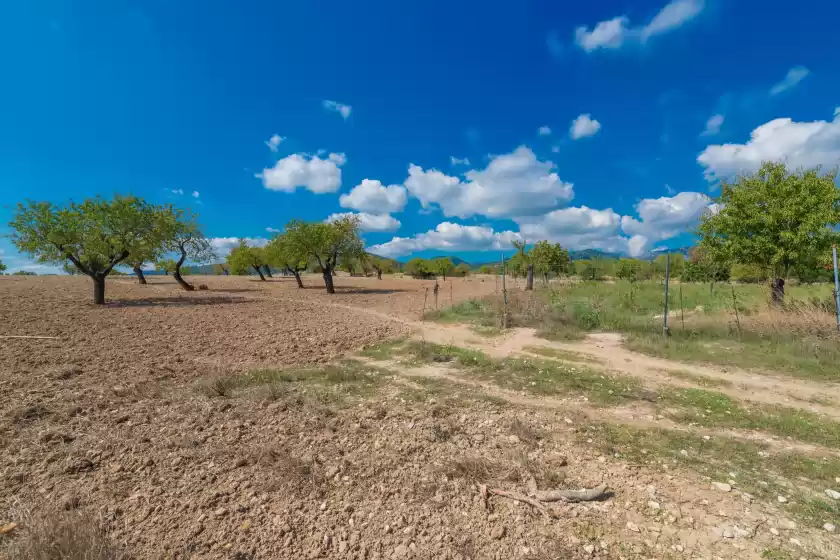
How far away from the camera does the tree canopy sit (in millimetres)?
11711

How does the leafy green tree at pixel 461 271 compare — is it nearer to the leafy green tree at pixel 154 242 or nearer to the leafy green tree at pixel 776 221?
the leafy green tree at pixel 154 242

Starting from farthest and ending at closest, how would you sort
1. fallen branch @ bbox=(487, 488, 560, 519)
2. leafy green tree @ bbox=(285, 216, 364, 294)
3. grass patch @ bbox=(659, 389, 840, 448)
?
leafy green tree @ bbox=(285, 216, 364, 294)
grass patch @ bbox=(659, 389, 840, 448)
fallen branch @ bbox=(487, 488, 560, 519)

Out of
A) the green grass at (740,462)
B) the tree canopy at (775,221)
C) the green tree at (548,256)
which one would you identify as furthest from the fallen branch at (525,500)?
the green tree at (548,256)

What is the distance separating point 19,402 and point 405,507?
267 inches

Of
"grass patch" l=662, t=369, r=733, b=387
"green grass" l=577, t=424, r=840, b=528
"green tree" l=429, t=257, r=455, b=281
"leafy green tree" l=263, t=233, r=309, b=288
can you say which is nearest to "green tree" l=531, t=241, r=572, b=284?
"leafy green tree" l=263, t=233, r=309, b=288

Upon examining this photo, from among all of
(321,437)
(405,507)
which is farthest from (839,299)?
(321,437)

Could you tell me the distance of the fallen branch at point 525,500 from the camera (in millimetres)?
3146

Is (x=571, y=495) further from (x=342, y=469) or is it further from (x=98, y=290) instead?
(x=98, y=290)

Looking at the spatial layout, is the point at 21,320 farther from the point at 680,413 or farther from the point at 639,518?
the point at 680,413

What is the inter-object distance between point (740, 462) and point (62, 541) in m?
6.80

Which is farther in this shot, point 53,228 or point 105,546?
point 53,228

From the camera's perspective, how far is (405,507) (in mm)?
3264

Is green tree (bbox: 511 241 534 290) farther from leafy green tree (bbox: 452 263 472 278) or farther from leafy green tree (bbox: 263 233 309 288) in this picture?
leafy green tree (bbox: 452 263 472 278)

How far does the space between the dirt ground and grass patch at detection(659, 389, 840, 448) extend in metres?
0.49
